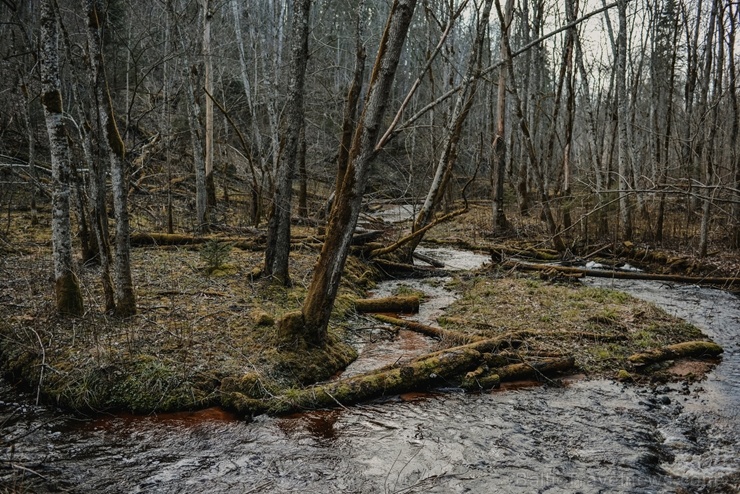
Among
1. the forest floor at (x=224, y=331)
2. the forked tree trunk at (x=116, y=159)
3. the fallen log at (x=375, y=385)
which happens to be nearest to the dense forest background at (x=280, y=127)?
the forked tree trunk at (x=116, y=159)

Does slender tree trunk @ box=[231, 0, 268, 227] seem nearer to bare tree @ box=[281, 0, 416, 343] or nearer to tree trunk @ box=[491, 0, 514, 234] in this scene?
bare tree @ box=[281, 0, 416, 343]

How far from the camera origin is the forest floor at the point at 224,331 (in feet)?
18.0

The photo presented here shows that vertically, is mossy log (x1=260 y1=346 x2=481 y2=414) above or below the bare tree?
below

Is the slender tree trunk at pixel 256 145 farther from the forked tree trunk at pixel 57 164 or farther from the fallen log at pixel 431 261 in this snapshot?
the forked tree trunk at pixel 57 164

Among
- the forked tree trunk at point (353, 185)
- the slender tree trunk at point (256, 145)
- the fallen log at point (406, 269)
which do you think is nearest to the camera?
the forked tree trunk at point (353, 185)

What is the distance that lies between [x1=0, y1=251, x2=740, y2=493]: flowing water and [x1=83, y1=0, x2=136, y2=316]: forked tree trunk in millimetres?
1685

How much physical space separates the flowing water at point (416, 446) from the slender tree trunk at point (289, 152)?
3.81m

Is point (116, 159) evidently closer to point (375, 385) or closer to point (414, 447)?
point (375, 385)

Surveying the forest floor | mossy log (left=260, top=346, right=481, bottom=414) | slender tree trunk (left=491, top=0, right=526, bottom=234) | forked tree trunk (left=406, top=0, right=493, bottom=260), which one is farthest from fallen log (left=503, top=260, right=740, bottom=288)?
mossy log (left=260, top=346, right=481, bottom=414)

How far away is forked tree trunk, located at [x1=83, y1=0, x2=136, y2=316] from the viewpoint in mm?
5969

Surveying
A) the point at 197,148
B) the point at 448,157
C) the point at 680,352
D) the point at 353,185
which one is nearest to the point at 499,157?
the point at 448,157

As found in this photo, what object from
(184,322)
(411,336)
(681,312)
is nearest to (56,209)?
(184,322)

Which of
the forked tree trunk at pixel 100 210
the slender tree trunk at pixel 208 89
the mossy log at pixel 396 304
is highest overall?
the slender tree trunk at pixel 208 89

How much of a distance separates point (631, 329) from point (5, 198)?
668 inches
